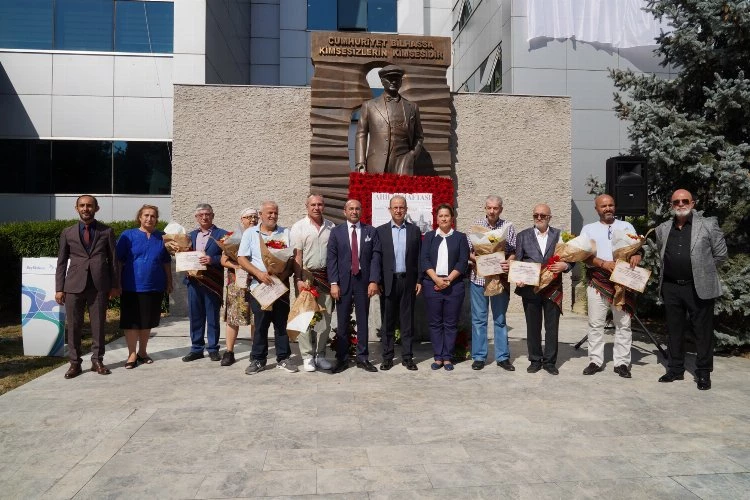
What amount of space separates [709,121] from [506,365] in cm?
416

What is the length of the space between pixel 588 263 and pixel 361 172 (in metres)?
3.09

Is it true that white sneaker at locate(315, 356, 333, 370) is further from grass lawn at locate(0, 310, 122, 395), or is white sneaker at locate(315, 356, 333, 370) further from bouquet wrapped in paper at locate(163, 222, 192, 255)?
grass lawn at locate(0, 310, 122, 395)

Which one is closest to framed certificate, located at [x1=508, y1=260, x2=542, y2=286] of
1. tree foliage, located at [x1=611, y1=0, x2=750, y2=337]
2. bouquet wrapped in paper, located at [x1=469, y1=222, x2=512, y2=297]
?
bouquet wrapped in paper, located at [x1=469, y1=222, x2=512, y2=297]

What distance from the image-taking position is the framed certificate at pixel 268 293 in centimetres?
514

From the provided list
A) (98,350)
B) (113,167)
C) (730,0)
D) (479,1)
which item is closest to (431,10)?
(479,1)

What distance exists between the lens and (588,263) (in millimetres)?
5363

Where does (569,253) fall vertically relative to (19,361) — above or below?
above

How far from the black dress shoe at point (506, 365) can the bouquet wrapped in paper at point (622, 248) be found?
117 centimetres

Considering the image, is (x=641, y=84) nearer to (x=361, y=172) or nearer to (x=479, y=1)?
(x=361, y=172)

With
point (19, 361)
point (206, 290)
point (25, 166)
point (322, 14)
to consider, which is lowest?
point (19, 361)

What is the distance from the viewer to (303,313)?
4988mm

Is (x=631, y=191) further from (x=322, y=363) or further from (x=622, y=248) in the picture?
(x=322, y=363)

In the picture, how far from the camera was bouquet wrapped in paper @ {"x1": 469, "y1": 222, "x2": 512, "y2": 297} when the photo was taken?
17.4 ft

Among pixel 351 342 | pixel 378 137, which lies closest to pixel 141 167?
pixel 378 137
